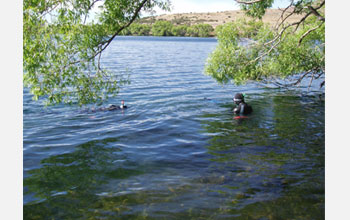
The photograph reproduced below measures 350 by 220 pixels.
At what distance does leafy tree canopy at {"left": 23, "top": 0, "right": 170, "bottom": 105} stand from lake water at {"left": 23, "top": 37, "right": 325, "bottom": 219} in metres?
3.15

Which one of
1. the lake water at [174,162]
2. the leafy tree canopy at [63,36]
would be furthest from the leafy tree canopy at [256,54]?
the leafy tree canopy at [63,36]

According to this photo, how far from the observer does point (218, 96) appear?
25359mm

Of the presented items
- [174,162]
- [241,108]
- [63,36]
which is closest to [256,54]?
[241,108]

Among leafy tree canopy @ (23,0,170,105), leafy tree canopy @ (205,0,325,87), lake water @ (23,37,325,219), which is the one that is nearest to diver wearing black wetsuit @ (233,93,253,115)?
lake water @ (23,37,325,219)

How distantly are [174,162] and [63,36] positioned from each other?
7034mm

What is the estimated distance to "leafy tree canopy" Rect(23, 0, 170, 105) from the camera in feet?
33.3

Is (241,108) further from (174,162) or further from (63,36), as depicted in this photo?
(63,36)

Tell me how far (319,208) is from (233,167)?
350 centimetres

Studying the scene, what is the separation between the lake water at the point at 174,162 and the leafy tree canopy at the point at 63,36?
3.15 meters

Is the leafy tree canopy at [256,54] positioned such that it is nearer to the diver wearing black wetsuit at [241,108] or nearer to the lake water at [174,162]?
the diver wearing black wetsuit at [241,108]

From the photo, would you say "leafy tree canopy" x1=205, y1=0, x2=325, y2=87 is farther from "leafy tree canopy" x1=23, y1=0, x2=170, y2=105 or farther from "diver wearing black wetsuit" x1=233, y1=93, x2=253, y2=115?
"leafy tree canopy" x1=23, y1=0, x2=170, y2=105

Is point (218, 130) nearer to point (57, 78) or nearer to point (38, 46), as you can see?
point (57, 78)

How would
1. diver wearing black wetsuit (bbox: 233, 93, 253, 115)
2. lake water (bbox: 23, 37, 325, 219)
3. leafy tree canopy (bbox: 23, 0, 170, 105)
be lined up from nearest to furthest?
lake water (bbox: 23, 37, 325, 219)
leafy tree canopy (bbox: 23, 0, 170, 105)
diver wearing black wetsuit (bbox: 233, 93, 253, 115)

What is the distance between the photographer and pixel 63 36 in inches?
432
